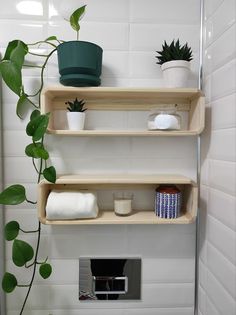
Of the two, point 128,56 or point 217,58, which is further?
point 128,56

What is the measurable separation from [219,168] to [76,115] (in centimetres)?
53

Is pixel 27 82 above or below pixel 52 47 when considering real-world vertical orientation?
below

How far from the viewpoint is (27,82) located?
37.0 inches

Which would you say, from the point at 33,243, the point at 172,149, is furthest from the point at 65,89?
the point at 33,243

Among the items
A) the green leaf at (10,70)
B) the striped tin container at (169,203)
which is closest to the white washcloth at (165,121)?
the striped tin container at (169,203)

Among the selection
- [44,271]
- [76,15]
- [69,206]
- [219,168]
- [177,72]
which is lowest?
[44,271]

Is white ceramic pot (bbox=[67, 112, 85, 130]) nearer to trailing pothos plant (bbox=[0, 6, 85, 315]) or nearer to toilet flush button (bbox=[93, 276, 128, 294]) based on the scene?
trailing pothos plant (bbox=[0, 6, 85, 315])

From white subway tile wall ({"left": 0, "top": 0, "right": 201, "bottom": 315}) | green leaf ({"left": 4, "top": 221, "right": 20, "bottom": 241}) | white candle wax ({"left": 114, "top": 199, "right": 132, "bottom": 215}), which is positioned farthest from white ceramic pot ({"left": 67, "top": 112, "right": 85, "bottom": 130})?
green leaf ({"left": 4, "top": 221, "right": 20, "bottom": 241})

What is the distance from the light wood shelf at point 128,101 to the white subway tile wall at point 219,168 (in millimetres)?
61

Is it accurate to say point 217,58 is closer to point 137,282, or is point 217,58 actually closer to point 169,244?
point 169,244

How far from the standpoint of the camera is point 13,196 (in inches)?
31.7

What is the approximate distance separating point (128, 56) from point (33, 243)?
85cm

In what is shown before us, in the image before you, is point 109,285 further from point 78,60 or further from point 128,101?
point 78,60

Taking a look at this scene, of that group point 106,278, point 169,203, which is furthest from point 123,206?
point 106,278
